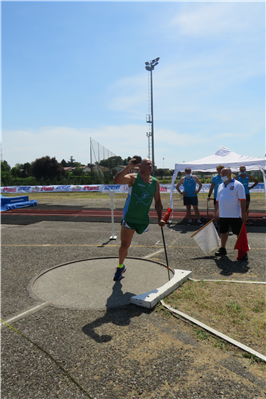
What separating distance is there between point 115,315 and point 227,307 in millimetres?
1471

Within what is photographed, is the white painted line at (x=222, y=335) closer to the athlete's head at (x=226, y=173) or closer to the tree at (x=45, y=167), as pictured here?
the athlete's head at (x=226, y=173)

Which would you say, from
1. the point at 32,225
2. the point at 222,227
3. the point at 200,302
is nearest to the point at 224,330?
the point at 200,302

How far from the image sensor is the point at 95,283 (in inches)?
177

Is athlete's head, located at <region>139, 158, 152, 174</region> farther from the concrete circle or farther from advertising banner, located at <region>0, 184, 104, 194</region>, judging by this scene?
advertising banner, located at <region>0, 184, 104, 194</region>

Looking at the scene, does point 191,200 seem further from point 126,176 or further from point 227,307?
point 227,307

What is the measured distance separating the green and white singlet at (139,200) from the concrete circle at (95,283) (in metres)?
1.08

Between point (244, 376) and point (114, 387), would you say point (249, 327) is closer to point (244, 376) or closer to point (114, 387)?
point (244, 376)

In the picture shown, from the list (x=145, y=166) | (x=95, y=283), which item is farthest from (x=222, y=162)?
(x=95, y=283)

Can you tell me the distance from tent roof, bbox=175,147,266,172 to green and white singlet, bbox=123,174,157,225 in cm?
728

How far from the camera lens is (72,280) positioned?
4.68 m

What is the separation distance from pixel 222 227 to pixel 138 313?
3.26m

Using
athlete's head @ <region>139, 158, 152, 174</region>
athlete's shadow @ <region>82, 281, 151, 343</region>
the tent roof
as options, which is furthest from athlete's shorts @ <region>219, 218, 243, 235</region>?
the tent roof

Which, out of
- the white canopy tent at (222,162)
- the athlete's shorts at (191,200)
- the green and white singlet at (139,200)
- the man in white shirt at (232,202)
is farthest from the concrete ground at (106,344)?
the white canopy tent at (222,162)

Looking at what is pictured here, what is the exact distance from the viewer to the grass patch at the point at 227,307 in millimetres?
2937
